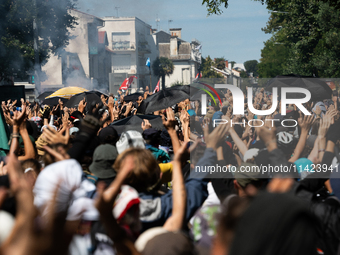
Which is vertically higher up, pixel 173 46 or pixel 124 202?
pixel 173 46

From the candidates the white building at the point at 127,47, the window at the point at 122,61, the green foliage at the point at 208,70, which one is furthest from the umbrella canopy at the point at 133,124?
the green foliage at the point at 208,70

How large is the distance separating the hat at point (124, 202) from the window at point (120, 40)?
78.6m

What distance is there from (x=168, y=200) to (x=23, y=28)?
2855 centimetres

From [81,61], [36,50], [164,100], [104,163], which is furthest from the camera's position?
[81,61]

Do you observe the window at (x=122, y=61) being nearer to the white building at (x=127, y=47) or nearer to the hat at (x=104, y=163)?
the white building at (x=127, y=47)

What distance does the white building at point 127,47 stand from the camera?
255ft

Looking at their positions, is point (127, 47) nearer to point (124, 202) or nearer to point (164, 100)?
point (164, 100)

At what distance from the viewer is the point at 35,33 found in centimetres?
2708

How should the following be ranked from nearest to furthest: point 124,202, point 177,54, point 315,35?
point 124,202
point 315,35
point 177,54

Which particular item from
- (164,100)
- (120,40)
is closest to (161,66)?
(120,40)

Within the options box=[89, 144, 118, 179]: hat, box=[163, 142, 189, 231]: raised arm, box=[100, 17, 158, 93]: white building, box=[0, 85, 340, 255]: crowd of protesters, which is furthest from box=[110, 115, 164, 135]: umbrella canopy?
box=[100, 17, 158, 93]: white building

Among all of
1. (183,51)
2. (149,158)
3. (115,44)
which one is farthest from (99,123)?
(183,51)

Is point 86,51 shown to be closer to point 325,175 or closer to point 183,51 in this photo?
point 183,51

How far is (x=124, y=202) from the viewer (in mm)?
2500
